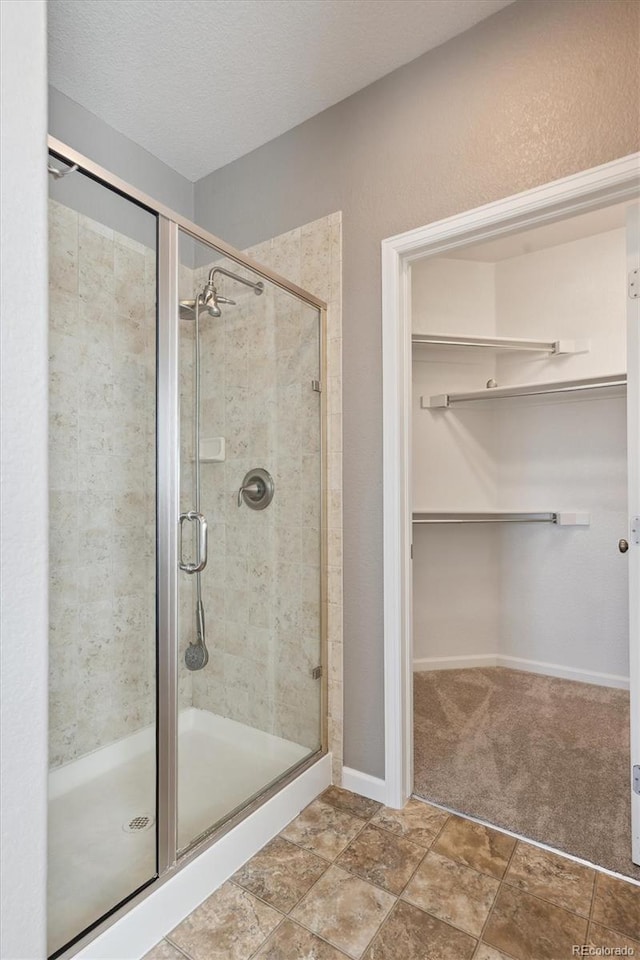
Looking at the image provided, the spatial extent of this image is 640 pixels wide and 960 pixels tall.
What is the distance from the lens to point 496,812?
177 cm

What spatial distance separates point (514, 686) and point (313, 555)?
5.87 feet

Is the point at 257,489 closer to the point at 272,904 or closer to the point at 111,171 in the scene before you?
the point at 272,904

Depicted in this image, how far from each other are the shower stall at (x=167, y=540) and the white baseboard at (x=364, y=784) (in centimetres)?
16

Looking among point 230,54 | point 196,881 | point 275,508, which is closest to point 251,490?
point 275,508

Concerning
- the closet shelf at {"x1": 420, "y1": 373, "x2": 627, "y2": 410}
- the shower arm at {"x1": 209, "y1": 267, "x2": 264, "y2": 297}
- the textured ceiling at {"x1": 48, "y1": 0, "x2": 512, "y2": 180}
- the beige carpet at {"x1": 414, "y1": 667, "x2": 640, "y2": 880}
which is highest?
the textured ceiling at {"x1": 48, "y1": 0, "x2": 512, "y2": 180}

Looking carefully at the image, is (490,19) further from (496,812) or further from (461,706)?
(461,706)

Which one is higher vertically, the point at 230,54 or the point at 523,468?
the point at 230,54

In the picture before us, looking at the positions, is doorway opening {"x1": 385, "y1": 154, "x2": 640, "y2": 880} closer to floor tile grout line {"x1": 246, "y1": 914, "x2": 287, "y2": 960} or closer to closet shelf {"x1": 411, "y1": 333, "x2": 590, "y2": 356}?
closet shelf {"x1": 411, "y1": 333, "x2": 590, "y2": 356}

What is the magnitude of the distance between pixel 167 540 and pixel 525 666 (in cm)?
276

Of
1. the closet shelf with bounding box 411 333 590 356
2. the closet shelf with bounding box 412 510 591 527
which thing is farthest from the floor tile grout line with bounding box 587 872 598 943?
the closet shelf with bounding box 411 333 590 356

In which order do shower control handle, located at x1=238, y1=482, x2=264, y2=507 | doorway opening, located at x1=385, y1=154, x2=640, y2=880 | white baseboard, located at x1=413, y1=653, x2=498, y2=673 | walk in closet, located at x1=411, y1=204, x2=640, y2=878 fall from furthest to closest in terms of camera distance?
1. white baseboard, located at x1=413, y1=653, x2=498, y2=673
2. walk in closet, located at x1=411, y1=204, x2=640, y2=878
3. doorway opening, located at x1=385, y1=154, x2=640, y2=880
4. shower control handle, located at x1=238, y1=482, x2=264, y2=507

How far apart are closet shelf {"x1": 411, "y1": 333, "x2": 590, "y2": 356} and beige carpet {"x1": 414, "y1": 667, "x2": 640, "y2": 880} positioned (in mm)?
2072

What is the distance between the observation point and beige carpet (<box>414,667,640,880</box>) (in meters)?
1.69

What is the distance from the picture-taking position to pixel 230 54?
5.94ft
